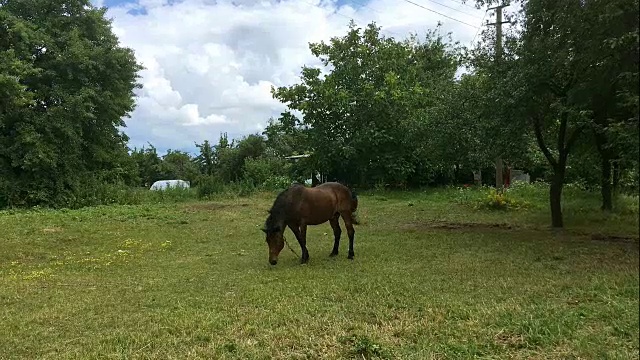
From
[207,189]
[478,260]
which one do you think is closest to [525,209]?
[478,260]

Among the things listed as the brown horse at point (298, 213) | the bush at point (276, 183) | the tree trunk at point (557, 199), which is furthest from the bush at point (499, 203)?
the bush at point (276, 183)

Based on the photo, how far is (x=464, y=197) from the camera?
18953 mm

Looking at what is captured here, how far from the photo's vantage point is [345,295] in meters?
5.83

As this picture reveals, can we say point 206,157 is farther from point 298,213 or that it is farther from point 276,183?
point 298,213

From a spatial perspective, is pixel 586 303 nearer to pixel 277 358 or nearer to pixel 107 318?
pixel 277 358

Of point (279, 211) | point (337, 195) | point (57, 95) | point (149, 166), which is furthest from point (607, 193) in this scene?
point (149, 166)

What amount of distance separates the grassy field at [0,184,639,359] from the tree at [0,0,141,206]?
10471 millimetres

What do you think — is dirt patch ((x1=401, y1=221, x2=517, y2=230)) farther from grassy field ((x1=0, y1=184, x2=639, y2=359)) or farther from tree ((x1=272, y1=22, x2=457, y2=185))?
tree ((x1=272, y1=22, x2=457, y2=185))

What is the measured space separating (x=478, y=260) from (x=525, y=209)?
8.24 meters

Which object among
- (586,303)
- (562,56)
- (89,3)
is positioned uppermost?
(89,3)

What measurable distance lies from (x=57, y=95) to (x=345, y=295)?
2075 centimetres

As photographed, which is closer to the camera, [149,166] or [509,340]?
[509,340]

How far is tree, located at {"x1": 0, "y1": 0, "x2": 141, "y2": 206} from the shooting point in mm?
20984

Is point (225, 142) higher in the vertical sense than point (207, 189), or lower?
higher
